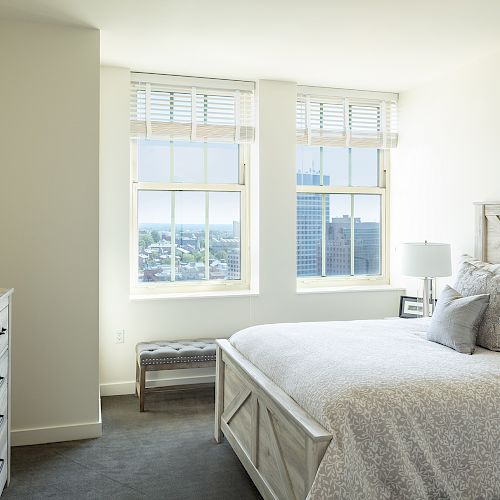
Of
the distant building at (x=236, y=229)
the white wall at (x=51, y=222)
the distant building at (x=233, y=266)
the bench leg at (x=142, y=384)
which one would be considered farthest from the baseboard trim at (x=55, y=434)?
the distant building at (x=236, y=229)

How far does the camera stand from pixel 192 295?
4.69 meters

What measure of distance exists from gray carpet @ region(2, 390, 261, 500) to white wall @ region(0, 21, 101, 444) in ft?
0.74

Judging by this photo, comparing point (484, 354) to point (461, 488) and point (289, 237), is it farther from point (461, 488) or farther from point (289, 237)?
point (289, 237)

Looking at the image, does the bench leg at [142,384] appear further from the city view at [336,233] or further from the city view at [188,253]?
the city view at [336,233]

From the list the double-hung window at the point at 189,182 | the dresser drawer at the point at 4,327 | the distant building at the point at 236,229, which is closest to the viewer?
the dresser drawer at the point at 4,327

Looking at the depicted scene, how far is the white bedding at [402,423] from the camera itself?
2055 millimetres

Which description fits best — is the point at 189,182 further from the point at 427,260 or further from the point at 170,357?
the point at 427,260

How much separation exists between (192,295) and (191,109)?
1.57 m

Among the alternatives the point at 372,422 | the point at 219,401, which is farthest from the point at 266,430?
the point at 219,401

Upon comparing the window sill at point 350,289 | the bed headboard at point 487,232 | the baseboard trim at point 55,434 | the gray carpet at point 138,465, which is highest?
the bed headboard at point 487,232

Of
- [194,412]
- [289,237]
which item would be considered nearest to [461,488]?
[194,412]

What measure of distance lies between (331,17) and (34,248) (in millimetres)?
2304

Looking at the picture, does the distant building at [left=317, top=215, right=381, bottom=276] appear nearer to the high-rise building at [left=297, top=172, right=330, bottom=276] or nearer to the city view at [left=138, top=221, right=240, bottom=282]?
the high-rise building at [left=297, top=172, right=330, bottom=276]

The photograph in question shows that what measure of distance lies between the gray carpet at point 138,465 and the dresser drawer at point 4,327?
76 cm
